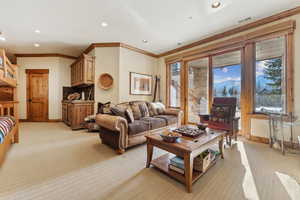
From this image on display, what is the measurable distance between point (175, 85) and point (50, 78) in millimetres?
5255

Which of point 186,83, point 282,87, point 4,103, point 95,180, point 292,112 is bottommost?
point 95,180

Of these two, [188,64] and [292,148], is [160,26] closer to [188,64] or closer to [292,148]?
[188,64]

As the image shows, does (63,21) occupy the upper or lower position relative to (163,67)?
upper

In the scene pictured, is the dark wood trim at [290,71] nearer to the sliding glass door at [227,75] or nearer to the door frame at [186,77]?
the door frame at [186,77]

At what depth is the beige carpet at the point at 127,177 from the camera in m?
1.45

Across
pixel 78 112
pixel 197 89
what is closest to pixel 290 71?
pixel 197 89

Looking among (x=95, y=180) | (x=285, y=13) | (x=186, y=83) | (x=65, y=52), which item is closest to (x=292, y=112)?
(x=285, y=13)

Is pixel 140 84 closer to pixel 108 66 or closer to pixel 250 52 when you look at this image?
pixel 108 66

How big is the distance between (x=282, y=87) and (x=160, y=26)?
10.3 feet

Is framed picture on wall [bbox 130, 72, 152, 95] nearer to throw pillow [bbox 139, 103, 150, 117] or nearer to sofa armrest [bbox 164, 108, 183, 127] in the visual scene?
throw pillow [bbox 139, 103, 150, 117]

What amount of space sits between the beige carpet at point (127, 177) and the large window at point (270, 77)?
108cm

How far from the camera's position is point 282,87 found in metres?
2.92

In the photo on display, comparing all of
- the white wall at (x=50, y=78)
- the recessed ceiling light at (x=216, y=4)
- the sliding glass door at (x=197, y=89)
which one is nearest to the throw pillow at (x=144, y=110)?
the sliding glass door at (x=197, y=89)

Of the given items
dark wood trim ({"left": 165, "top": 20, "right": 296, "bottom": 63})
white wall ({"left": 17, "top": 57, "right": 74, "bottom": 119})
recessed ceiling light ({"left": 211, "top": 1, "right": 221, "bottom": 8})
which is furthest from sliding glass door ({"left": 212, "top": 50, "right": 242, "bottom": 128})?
white wall ({"left": 17, "top": 57, "right": 74, "bottom": 119})
